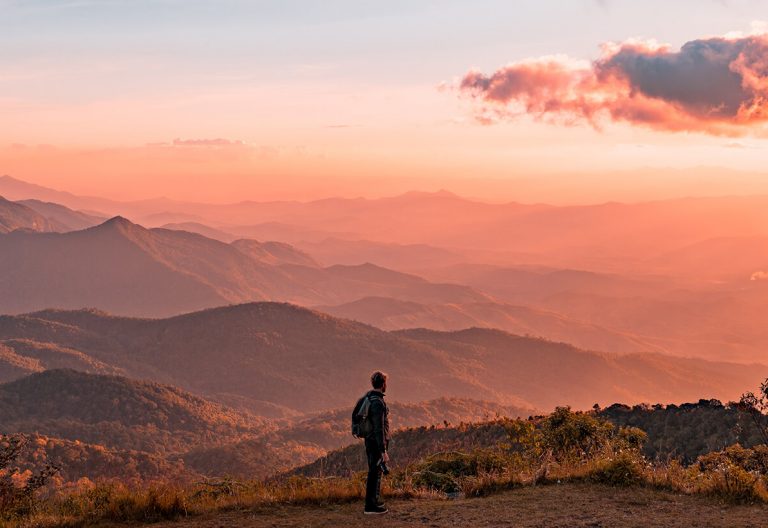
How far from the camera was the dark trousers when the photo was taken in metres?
13.5

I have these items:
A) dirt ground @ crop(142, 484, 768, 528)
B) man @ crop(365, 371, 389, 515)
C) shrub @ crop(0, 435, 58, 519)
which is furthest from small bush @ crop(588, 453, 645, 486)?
shrub @ crop(0, 435, 58, 519)

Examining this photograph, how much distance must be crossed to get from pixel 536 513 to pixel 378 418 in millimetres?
3235

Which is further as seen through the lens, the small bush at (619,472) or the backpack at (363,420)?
the small bush at (619,472)

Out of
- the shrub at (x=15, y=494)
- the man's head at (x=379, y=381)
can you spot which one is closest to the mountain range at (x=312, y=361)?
the shrub at (x=15, y=494)

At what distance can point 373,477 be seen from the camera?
13.5 meters

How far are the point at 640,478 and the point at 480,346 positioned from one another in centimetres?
18189

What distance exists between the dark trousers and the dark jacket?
0.09 m

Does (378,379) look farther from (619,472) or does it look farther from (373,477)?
(619,472)

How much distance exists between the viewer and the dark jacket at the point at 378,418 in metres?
13.6

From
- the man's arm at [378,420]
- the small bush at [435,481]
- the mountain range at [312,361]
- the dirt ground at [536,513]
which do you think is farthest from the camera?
the mountain range at [312,361]

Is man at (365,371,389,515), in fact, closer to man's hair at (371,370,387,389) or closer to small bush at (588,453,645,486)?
man's hair at (371,370,387,389)

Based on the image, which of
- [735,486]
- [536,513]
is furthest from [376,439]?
[735,486]

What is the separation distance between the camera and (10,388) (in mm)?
103188

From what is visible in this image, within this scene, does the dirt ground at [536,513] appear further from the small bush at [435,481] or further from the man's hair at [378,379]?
the man's hair at [378,379]
